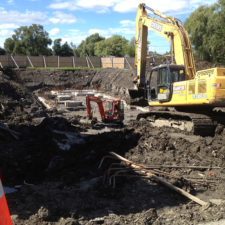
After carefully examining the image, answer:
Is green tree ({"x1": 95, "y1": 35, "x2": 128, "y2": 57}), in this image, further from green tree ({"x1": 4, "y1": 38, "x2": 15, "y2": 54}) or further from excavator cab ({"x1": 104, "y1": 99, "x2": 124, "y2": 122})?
excavator cab ({"x1": 104, "y1": 99, "x2": 124, "y2": 122})

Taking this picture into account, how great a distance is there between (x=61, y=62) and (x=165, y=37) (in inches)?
1005

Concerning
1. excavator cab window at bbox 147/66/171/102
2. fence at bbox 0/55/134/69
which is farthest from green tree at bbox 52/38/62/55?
excavator cab window at bbox 147/66/171/102

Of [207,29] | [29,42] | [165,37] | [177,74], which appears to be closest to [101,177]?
[177,74]

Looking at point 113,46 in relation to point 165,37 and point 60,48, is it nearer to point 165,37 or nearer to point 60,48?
point 60,48

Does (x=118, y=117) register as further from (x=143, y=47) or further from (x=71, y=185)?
(x=71, y=185)

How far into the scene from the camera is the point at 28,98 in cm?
1936

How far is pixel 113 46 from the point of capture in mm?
82188

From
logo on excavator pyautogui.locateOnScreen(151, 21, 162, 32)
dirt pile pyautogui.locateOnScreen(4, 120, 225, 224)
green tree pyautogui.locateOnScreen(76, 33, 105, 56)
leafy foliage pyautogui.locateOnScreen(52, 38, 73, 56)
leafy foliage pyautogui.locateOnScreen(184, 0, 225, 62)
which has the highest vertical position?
green tree pyautogui.locateOnScreen(76, 33, 105, 56)

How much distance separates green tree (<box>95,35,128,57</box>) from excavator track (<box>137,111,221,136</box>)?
6722cm

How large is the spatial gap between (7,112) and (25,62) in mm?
20298

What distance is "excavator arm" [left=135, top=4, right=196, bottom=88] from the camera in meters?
10.9

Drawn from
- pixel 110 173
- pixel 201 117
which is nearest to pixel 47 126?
pixel 110 173

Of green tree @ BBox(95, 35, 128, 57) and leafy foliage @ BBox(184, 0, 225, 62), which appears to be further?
green tree @ BBox(95, 35, 128, 57)

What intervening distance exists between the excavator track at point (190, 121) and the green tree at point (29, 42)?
6546cm
